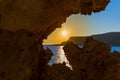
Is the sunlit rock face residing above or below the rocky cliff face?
below

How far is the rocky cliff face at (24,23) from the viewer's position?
5922 millimetres

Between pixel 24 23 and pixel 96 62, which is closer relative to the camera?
pixel 24 23

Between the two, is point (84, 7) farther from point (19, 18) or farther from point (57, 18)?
point (19, 18)

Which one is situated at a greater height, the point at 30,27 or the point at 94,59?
the point at 30,27

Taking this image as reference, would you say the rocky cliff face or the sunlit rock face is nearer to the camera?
the rocky cliff face

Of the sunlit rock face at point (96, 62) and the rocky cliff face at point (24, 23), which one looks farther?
the sunlit rock face at point (96, 62)

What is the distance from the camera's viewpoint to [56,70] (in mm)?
8375

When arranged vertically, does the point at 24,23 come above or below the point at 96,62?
above

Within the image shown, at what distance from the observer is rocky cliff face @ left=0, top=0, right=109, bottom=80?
5.92m

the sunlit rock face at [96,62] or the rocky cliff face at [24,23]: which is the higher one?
the rocky cliff face at [24,23]

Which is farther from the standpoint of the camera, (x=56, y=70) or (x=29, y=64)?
(x=56, y=70)

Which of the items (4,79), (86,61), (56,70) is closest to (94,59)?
(86,61)

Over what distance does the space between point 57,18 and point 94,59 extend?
106 inches

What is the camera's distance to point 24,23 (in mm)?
6141
